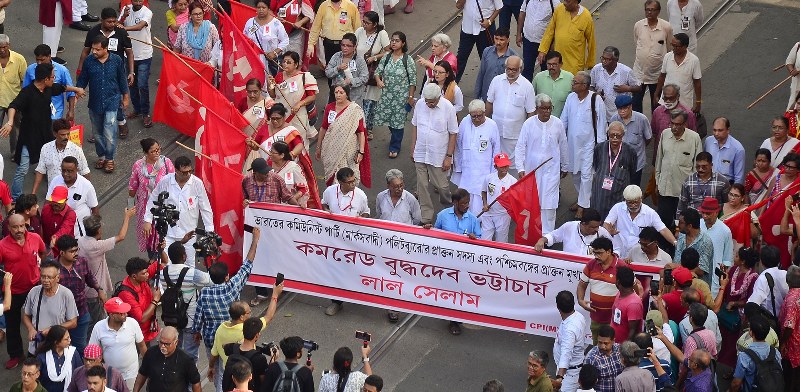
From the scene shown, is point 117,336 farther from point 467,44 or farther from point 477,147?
point 467,44

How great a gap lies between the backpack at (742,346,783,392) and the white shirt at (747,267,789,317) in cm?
70

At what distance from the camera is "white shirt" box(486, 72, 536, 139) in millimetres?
16922

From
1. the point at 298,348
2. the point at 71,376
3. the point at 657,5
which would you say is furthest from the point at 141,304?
the point at 657,5

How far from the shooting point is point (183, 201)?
15500 millimetres

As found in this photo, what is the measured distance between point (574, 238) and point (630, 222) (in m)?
0.61

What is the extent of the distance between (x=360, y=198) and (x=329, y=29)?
364cm

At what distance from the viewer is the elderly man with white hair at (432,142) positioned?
16.6m

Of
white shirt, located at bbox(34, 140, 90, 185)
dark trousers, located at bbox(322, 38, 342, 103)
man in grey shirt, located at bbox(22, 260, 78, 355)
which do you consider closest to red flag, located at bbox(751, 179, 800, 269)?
dark trousers, located at bbox(322, 38, 342, 103)

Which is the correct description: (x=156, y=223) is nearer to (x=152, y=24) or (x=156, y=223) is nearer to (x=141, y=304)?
(x=141, y=304)

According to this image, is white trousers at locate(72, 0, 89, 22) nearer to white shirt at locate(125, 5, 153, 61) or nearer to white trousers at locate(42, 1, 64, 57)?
white trousers at locate(42, 1, 64, 57)

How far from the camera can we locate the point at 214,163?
52.6 feet

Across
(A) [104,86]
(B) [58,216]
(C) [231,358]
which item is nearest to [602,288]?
(C) [231,358]

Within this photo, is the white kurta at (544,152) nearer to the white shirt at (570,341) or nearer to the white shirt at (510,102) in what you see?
the white shirt at (510,102)

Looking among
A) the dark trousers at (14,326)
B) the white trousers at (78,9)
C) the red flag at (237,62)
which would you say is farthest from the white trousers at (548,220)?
the white trousers at (78,9)
